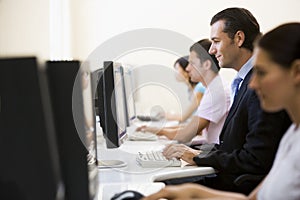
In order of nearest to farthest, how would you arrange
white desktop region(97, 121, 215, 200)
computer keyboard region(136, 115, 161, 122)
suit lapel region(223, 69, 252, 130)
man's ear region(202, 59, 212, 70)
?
1. white desktop region(97, 121, 215, 200)
2. suit lapel region(223, 69, 252, 130)
3. man's ear region(202, 59, 212, 70)
4. computer keyboard region(136, 115, 161, 122)

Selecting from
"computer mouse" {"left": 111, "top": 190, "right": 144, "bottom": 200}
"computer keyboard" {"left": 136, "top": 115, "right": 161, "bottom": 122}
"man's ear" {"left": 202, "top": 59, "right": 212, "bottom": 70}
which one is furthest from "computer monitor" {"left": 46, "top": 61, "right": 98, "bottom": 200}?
"computer keyboard" {"left": 136, "top": 115, "right": 161, "bottom": 122}

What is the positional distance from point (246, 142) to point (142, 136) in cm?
134

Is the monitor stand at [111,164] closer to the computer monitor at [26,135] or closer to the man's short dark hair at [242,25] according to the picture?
the man's short dark hair at [242,25]

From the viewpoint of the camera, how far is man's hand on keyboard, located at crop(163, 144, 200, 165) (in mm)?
2112

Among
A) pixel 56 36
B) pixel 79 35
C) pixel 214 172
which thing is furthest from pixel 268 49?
pixel 79 35

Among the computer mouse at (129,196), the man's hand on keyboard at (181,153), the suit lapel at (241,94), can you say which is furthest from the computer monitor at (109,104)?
the computer mouse at (129,196)

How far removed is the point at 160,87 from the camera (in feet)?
15.0

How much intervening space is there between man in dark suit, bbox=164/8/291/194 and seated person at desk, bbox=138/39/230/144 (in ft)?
0.80

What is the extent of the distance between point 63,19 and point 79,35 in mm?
347

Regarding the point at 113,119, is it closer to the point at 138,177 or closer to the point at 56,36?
the point at 138,177

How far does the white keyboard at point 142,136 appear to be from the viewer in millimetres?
2977

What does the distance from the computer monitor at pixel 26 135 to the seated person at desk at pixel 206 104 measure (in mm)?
1585

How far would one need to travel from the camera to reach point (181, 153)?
2.15 meters

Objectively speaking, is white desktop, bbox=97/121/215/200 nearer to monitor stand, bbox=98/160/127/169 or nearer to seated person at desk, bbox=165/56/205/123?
monitor stand, bbox=98/160/127/169
